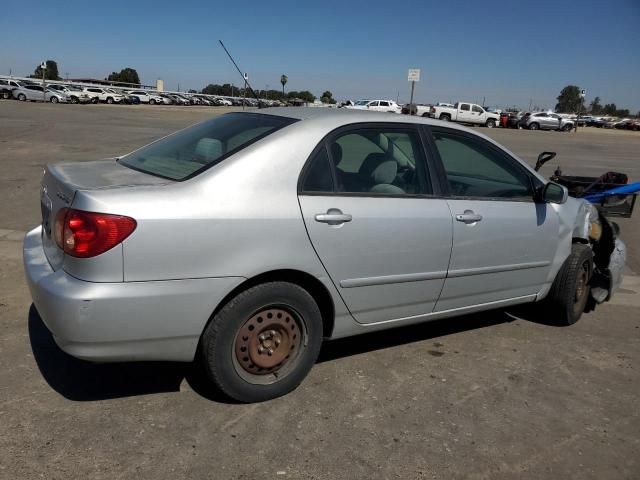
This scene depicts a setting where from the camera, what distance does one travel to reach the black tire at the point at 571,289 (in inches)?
177

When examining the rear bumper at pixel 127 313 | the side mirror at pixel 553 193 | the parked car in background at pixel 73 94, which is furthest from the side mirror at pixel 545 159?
the parked car in background at pixel 73 94

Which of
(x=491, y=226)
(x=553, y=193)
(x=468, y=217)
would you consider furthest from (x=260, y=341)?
(x=553, y=193)

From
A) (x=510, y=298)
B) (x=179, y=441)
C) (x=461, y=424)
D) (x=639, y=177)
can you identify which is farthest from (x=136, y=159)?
(x=639, y=177)

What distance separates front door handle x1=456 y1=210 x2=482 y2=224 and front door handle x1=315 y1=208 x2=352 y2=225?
34.3 inches

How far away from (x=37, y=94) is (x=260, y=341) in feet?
184

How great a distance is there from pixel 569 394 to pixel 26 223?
614cm

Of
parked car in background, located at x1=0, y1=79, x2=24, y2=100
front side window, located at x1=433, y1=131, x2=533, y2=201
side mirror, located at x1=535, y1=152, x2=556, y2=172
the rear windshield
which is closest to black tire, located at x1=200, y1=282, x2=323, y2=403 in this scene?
the rear windshield

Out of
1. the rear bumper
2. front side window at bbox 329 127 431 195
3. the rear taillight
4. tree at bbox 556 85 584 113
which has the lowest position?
the rear bumper

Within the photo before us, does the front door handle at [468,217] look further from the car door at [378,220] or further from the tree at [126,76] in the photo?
the tree at [126,76]

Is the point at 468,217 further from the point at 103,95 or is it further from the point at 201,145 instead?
the point at 103,95

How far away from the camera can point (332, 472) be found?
2.62 meters

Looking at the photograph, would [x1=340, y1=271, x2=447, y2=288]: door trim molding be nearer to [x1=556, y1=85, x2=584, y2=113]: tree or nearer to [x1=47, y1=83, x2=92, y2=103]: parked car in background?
[x1=47, y1=83, x2=92, y2=103]: parked car in background

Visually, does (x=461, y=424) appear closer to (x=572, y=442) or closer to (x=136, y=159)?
(x=572, y=442)

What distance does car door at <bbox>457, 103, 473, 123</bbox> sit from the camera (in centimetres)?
4444
